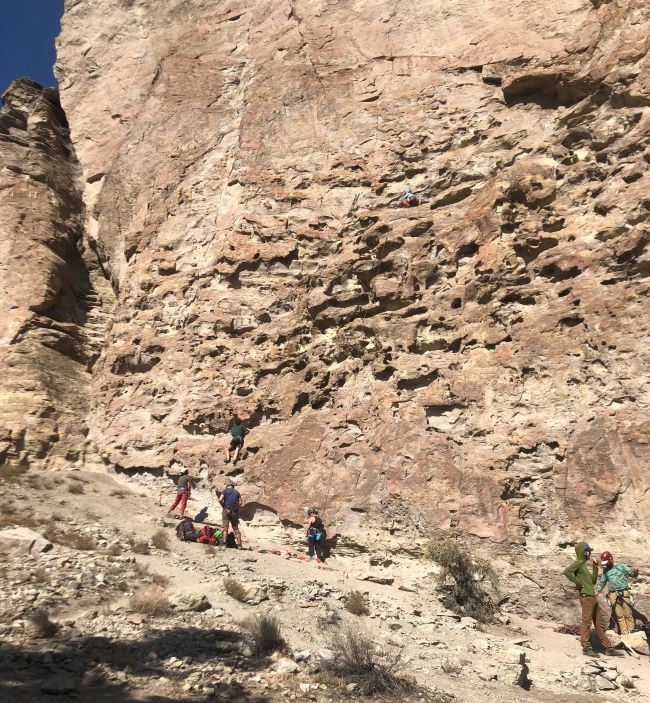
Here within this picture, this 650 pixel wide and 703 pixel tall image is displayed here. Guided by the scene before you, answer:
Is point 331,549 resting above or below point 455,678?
above

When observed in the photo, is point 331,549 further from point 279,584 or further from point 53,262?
point 53,262

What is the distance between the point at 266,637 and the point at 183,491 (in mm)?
5537

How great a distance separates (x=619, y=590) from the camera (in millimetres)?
6836

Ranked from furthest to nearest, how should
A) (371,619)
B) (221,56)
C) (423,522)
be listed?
(221,56), (423,522), (371,619)

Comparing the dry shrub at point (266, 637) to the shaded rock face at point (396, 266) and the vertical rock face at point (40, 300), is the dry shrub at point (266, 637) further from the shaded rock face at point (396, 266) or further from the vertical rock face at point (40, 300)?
the vertical rock face at point (40, 300)

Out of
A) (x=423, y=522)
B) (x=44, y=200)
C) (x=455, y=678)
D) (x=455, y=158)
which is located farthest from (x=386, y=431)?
(x=44, y=200)

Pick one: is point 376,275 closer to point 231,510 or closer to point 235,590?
point 231,510

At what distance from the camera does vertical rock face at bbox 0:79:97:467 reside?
492 inches

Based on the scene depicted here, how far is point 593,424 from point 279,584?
15.7 feet

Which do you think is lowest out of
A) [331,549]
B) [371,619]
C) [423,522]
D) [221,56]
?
[371,619]

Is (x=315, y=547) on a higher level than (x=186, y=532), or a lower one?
higher

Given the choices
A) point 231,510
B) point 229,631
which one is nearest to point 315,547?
point 231,510

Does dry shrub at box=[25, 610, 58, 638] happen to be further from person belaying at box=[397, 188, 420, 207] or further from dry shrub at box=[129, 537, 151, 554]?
person belaying at box=[397, 188, 420, 207]

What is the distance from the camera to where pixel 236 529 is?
30.7ft
